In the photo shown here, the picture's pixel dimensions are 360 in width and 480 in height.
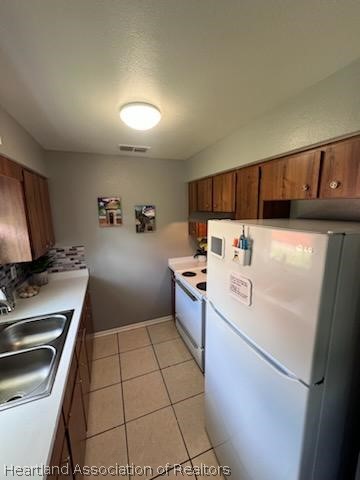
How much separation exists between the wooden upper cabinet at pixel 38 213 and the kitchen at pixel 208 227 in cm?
3

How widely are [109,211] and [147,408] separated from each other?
212 cm

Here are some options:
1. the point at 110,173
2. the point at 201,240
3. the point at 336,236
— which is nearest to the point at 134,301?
the point at 201,240

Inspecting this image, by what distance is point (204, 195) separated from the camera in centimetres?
246

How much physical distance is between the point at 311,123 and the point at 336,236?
0.83 meters

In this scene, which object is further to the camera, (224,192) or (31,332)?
(224,192)

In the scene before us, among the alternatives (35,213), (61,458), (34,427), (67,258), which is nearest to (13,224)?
(35,213)

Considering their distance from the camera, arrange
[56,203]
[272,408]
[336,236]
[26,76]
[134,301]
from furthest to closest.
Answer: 1. [134,301]
2. [56,203]
3. [26,76]
4. [272,408]
5. [336,236]

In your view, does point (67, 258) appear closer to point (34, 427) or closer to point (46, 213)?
point (46, 213)

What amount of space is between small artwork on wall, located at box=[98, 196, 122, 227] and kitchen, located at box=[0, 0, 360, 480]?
232mm

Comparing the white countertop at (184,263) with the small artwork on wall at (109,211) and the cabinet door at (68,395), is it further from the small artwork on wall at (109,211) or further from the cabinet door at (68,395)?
the cabinet door at (68,395)

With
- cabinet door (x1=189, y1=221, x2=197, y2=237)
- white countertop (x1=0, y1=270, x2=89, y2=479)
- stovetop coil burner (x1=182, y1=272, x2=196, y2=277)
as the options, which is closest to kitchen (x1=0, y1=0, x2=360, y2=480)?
white countertop (x1=0, y1=270, x2=89, y2=479)

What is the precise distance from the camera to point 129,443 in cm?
153

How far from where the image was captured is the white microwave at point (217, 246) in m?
1.16

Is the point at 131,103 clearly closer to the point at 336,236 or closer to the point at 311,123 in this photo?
the point at 311,123
